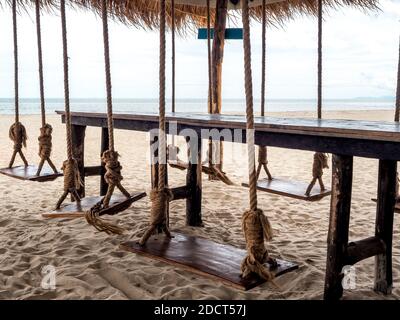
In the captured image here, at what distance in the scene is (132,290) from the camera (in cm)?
176

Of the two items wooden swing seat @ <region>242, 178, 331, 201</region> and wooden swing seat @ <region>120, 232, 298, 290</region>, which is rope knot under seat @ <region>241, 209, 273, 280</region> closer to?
wooden swing seat @ <region>120, 232, 298, 290</region>

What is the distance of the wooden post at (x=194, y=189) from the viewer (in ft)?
8.77

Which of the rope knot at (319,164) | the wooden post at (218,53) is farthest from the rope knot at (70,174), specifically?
the wooden post at (218,53)

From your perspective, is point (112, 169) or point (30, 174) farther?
point (30, 174)

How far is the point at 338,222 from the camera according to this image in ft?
5.31

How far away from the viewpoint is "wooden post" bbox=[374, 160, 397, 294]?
1744 mm

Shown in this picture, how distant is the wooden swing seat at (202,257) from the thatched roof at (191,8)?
304cm

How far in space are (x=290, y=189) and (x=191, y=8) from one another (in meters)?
3.36

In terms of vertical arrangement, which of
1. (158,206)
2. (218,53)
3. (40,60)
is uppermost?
(218,53)

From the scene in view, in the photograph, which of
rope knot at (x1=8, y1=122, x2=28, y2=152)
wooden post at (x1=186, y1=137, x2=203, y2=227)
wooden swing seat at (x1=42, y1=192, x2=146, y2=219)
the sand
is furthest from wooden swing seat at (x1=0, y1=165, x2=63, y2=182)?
wooden post at (x1=186, y1=137, x2=203, y2=227)

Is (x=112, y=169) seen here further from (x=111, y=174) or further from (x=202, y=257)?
(x=202, y=257)

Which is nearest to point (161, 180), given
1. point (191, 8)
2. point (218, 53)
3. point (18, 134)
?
point (18, 134)
